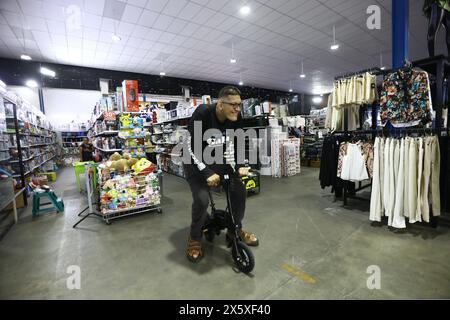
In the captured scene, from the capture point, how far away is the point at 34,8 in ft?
16.5

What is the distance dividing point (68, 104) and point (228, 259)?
11.0 metres

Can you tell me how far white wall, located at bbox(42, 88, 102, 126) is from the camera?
9.55m

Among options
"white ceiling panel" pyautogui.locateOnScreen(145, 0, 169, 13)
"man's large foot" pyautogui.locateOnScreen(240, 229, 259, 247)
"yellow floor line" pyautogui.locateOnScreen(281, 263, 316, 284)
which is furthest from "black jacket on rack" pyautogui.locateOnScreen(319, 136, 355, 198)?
"white ceiling panel" pyautogui.locateOnScreen(145, 0, 169, 13)

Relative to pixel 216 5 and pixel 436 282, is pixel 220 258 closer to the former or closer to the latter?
pixel 436 282

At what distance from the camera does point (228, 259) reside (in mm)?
2195

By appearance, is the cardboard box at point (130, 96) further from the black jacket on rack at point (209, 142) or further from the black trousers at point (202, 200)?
the black trousers at point (202, 200)

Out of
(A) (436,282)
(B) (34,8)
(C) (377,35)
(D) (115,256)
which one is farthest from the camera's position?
(C) (377,35)

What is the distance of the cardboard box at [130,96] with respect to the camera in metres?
4.41

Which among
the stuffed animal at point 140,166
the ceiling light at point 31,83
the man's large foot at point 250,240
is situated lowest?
the man's large foot at point 250,240

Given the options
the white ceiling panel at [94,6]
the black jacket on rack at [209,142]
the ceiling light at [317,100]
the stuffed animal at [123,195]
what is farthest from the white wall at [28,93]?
the ceiling light at [317,100]

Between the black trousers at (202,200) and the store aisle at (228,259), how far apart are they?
35cm
